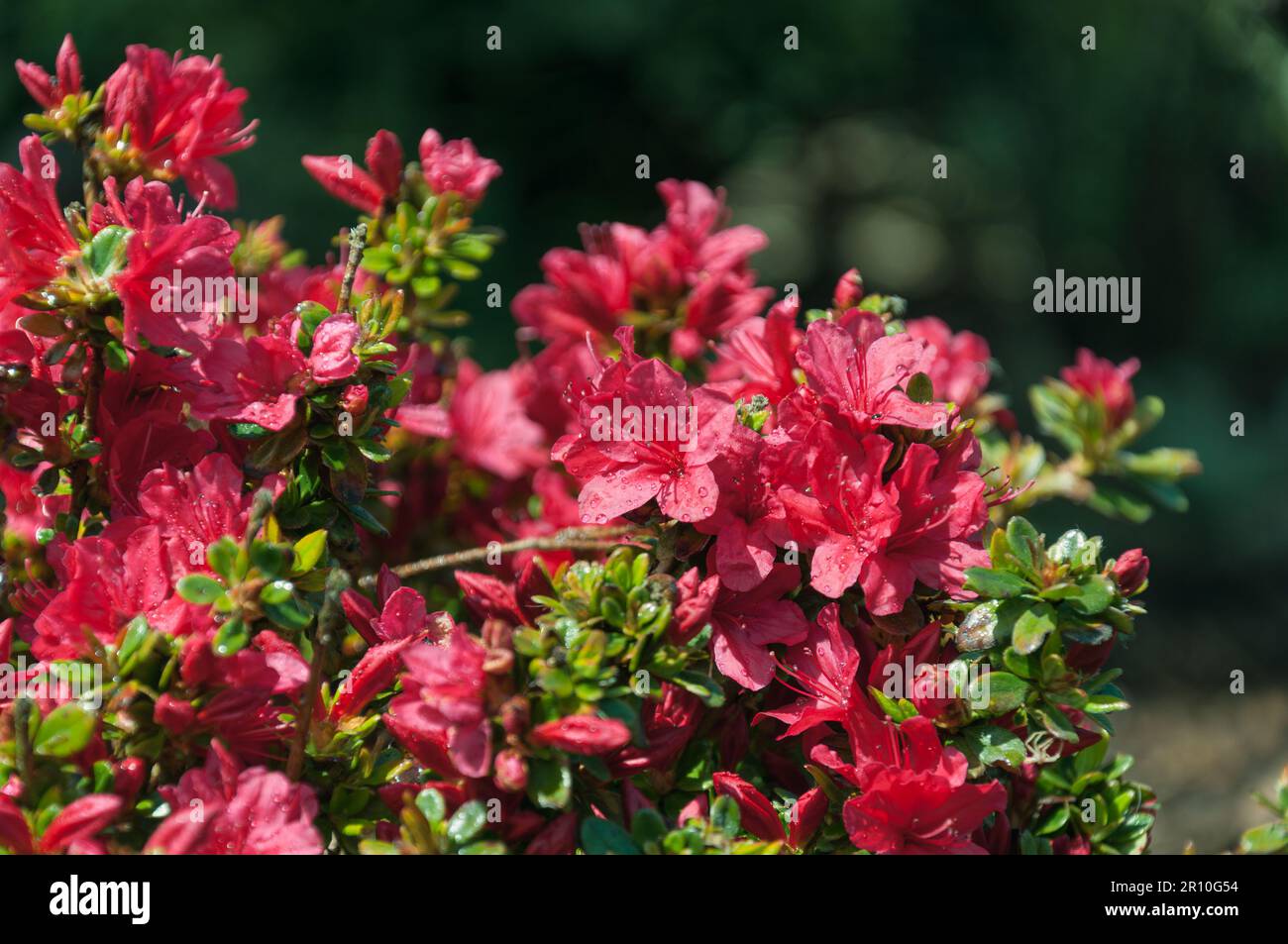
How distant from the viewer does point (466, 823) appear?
1004 mm

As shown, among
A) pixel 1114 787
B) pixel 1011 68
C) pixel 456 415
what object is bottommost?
pixel 1114 787

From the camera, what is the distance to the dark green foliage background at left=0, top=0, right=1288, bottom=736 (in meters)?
4.05

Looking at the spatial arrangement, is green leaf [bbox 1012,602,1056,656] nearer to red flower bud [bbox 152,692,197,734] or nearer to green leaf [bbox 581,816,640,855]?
green leaf [bbox 581,816,640,855]

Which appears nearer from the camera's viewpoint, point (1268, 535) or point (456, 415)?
point (456, 415)

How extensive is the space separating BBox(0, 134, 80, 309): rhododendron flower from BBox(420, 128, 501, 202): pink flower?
0.46m

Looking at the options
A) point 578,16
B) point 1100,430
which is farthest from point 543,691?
point 578,16

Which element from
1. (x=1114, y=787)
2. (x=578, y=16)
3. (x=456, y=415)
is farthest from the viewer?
(x=578, y=16)

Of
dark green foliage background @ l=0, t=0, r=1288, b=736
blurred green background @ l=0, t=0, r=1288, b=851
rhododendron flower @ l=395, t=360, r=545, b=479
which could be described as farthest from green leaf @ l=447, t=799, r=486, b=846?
dark green foliage background @ l=0, t=0, r=1288, b=736

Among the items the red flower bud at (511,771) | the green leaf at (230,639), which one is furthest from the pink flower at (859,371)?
the green leaf at (230,639)

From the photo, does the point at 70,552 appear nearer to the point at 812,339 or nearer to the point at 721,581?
the point at 721,581

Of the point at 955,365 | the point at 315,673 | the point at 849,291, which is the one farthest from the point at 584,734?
the point at 955,365

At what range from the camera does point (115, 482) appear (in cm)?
121

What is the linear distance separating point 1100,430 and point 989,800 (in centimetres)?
96

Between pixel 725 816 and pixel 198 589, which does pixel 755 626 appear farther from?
pixel 198 589
